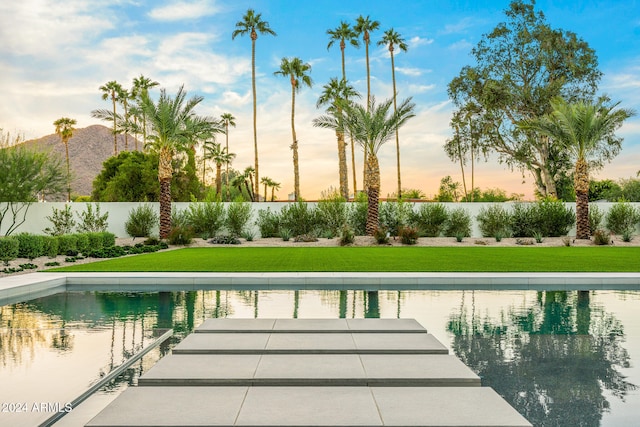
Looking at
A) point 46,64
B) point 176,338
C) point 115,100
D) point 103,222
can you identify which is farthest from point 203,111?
point 115,100

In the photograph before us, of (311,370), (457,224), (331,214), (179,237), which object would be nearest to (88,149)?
(179,237)

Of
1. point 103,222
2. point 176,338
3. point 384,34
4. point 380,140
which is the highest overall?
point 384,34

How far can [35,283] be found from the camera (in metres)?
11.1

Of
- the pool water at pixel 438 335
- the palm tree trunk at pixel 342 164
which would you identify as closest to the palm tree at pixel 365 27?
the palm tree trunk at pixel 342 164

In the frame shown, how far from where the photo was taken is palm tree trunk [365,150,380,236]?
2577cm

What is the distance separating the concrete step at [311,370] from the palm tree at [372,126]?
19855mm

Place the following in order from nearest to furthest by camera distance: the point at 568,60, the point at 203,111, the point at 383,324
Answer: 1. the point at 383,324
2. the point at 203,111
3. the point at 568,60

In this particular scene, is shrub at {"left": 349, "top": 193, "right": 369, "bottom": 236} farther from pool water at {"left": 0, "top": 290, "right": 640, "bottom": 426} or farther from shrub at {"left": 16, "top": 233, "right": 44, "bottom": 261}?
pool water at {"left": 0, "top": 290, "right": 640, "bottom": 426}

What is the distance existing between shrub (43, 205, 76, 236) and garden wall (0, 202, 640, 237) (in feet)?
1.53

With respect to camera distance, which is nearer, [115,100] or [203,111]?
[203,111]

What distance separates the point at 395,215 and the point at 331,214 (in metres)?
3.00

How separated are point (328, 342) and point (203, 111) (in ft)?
75.1

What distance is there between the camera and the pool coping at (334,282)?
37.6 feet

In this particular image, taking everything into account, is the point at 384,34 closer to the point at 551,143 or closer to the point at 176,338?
the point at 551,143
